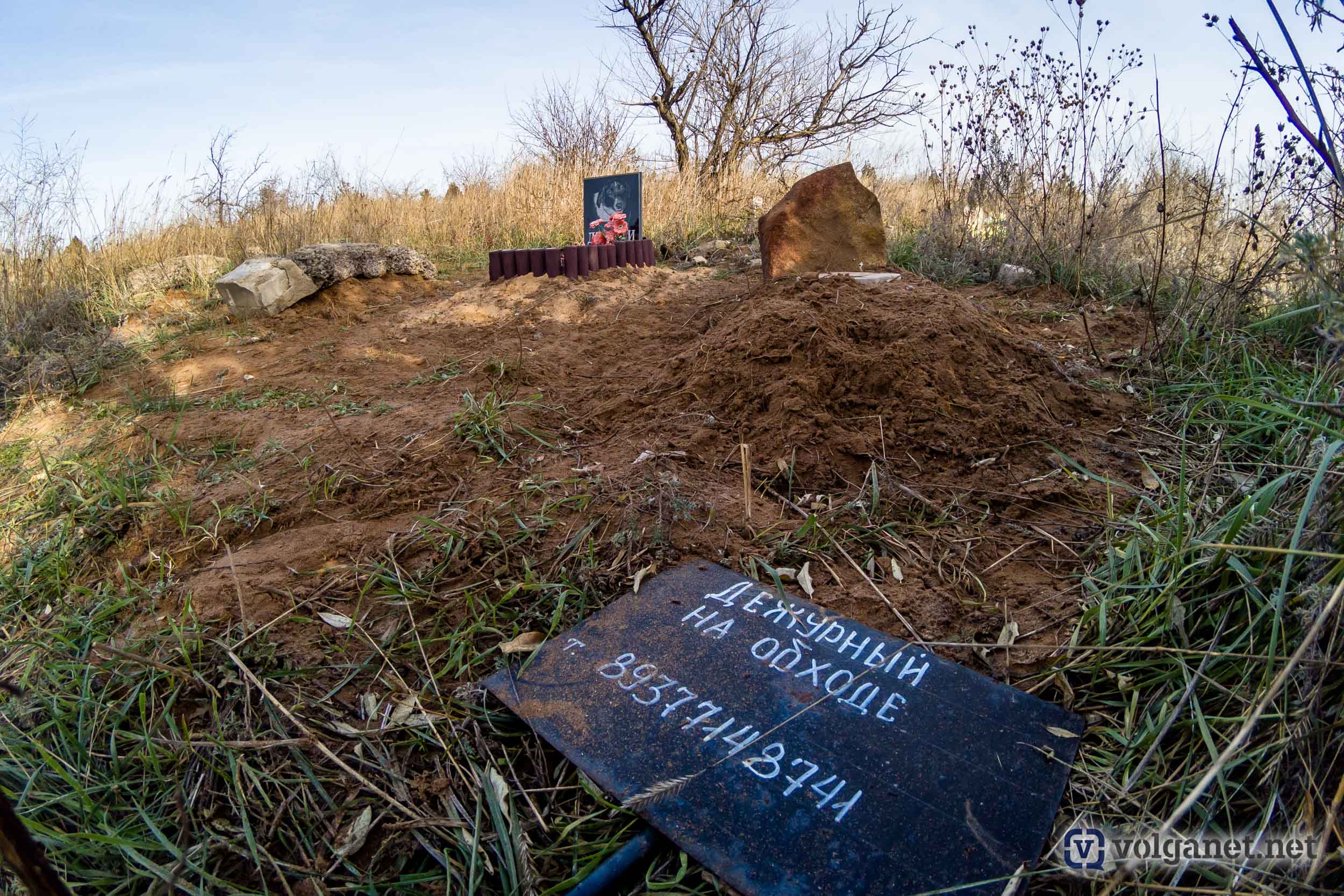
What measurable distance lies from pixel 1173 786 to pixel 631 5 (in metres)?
12.1

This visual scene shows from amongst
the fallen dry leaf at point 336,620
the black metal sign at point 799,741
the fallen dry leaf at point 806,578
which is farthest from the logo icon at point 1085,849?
the fallen dry leaf at point 336,620

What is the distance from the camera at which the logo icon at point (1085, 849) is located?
1.23m

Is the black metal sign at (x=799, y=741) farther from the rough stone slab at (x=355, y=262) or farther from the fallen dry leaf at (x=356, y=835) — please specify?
the rough stone slab at (x=355, y=262)

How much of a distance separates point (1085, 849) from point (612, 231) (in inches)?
238

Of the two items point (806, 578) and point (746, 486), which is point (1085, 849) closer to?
point (806, 578)

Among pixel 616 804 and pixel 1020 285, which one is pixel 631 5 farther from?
pixel 616 804

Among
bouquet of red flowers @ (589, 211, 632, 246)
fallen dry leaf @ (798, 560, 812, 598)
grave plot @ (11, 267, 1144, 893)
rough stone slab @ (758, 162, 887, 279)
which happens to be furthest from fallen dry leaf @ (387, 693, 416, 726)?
bouquet of red flowers @ (589, 211, 632, 246)

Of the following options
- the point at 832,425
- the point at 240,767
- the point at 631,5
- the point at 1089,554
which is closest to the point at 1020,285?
the point at 832,425

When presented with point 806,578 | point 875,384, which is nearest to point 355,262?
point 875,384

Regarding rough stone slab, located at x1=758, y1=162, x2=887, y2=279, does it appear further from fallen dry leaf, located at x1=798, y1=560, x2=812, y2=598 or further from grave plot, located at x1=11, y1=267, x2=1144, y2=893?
fallen dry leaf, located at x1=798, y1=560, x2=812, y2=598

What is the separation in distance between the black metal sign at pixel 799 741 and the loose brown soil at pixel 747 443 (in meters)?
0.20

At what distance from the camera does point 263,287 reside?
5.16 m

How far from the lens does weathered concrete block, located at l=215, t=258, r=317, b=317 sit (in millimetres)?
5145

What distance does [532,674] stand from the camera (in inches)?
68.0
